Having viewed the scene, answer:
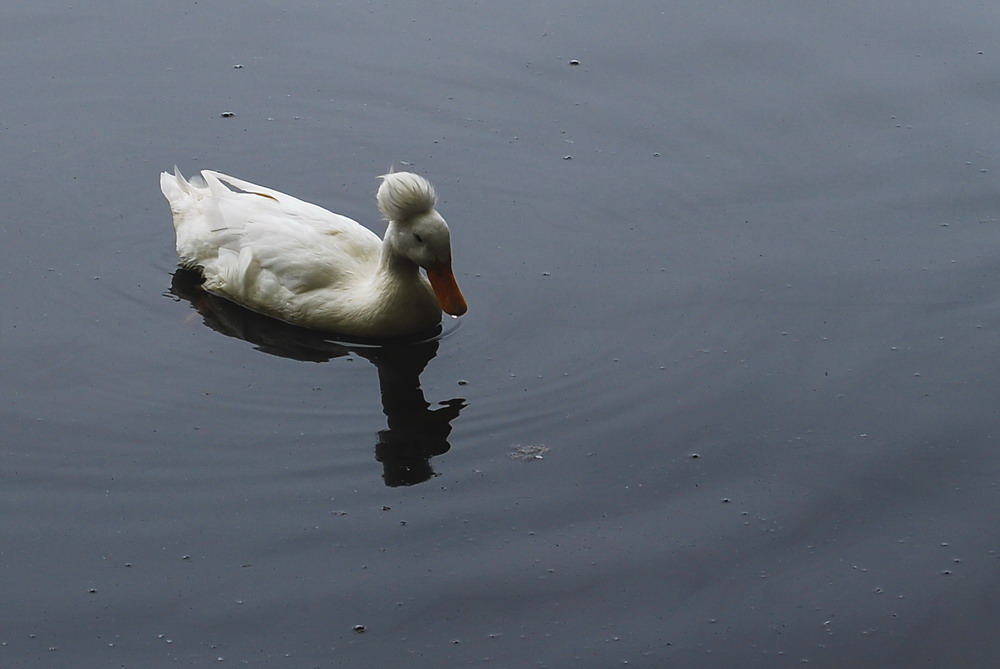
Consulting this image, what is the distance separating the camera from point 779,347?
288 inches

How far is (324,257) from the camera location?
7633 millimetres

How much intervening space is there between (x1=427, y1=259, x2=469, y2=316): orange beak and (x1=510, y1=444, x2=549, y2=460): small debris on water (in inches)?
39.7

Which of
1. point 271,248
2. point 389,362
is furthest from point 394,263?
point 271,248

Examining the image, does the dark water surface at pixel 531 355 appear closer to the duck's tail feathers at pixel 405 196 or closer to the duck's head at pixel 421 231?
the duck's head at pixel 421 231

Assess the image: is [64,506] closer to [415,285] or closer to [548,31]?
[415,285]

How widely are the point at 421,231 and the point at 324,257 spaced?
0.69 meters

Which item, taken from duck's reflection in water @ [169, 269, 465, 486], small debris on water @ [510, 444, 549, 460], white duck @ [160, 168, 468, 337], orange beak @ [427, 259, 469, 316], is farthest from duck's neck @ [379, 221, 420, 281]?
small debris on water @ [510, 444, 549, 460]

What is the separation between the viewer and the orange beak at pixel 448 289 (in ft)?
24.0

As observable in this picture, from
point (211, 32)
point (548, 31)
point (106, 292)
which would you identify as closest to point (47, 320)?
point (106, 292)

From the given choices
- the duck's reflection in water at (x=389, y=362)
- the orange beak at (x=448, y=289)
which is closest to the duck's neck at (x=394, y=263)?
the orange beak at (x=448, y=289)

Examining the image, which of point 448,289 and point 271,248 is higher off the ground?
point 271,248

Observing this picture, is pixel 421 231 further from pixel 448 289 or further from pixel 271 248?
pixel 271 248

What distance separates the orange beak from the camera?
7309 mm

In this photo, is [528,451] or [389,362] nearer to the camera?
[528,451]
